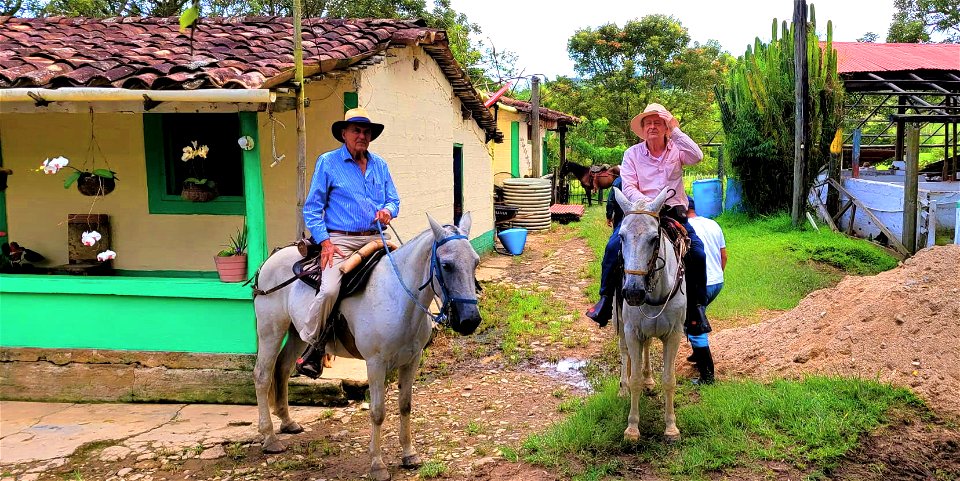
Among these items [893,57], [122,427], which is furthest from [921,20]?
[122,427]

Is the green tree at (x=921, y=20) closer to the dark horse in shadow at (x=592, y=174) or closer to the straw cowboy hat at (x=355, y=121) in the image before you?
the dark horse in shadow at (x=592, y=174)

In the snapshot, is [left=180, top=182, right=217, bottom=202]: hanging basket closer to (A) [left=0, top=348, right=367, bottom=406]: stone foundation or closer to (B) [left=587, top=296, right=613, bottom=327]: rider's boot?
(A) [left=0, top=348, right=367, bottom=406]: stone foundation

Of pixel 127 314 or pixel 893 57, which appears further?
pixel 893 57

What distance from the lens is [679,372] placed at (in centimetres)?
632

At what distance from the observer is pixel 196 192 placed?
6.79 metres

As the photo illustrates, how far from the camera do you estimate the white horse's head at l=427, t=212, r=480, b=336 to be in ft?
13.1

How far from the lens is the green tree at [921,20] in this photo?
29.3m

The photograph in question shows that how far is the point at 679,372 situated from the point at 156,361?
4.80 m

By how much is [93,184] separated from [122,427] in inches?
98.1

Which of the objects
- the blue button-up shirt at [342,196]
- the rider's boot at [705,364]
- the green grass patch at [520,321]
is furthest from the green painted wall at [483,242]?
the blue button-up shirt at [342,196]

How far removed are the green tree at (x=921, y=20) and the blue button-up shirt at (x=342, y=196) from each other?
32.0 metres

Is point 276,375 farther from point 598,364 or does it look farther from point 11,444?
point 598,364

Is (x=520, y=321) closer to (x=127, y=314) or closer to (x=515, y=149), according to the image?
(x=127, y=314)

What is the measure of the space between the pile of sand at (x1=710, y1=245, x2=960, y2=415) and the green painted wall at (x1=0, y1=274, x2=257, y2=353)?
4.47m
